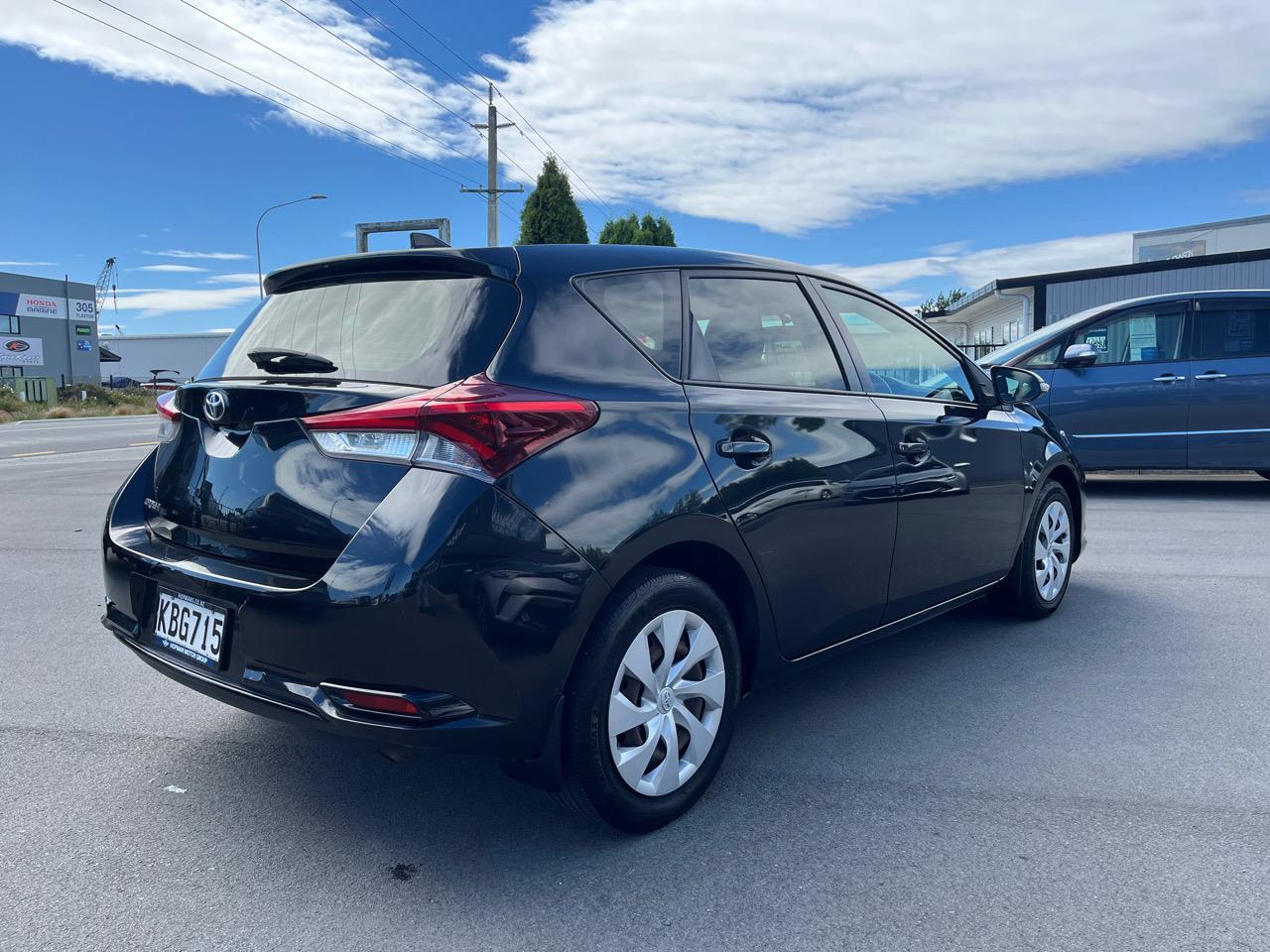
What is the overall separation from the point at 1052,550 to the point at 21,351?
65247mm

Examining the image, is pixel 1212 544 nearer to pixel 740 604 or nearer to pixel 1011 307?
pixel 740 604

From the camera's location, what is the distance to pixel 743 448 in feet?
9.84

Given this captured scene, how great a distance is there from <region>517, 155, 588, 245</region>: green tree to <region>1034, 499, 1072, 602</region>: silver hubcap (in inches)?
1166

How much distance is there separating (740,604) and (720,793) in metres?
0.57

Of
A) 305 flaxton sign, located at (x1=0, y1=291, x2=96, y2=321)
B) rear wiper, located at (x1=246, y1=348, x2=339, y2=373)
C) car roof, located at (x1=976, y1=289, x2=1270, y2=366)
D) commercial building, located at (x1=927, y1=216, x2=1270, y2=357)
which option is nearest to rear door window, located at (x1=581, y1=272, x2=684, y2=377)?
rear wiper, located at (x1=246, y1=348, x2=339, y2=373)

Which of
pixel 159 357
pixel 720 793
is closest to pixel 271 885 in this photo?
pixel 720 793

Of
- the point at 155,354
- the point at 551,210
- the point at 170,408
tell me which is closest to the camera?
the point at 170,408

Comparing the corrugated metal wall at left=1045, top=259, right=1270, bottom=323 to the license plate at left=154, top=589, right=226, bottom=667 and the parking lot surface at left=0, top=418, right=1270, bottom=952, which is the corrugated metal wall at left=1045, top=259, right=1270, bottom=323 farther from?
the license plate at left=154, top=589, right=226, bottom=667

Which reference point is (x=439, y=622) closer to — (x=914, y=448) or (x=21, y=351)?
(x=914, y=448)

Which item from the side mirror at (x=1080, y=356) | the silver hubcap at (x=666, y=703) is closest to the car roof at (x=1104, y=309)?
the side mirror at (x=1080, y=356)

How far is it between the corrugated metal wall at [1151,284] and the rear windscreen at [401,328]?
755 inches

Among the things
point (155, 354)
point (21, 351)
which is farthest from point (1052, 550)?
point (155, 354)

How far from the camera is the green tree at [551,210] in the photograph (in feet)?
110

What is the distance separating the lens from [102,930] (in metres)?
2.33
